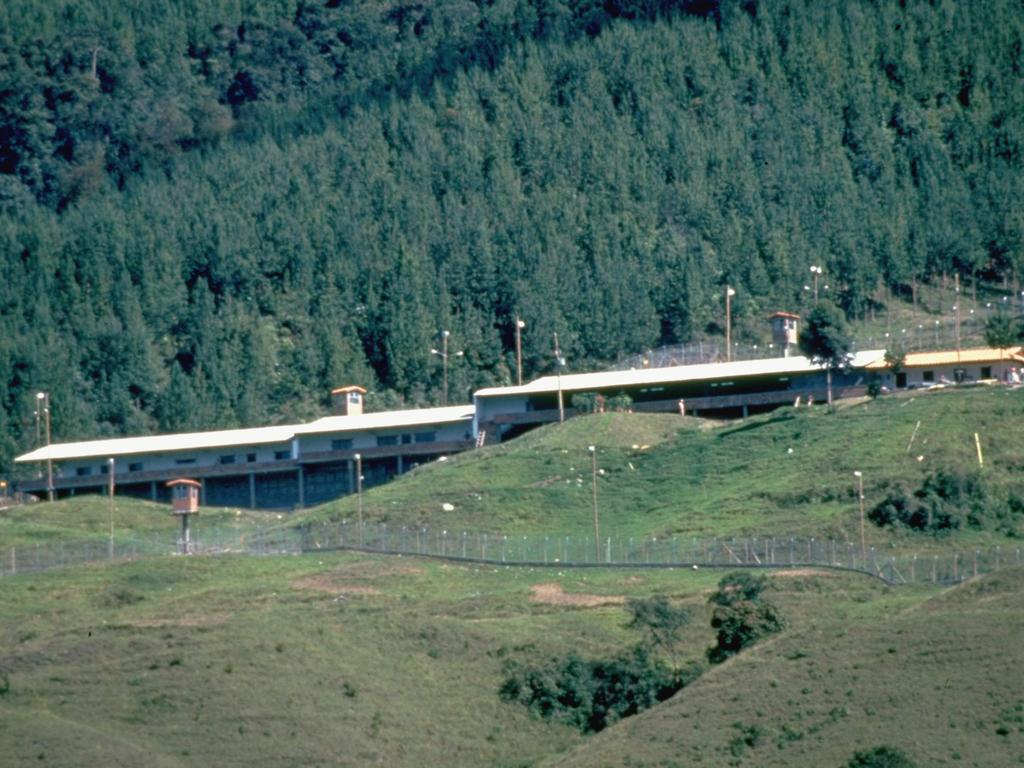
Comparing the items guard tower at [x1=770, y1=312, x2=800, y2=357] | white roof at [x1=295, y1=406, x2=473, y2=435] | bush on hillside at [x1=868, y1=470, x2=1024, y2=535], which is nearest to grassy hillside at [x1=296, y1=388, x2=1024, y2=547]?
bush on hillside at [x1=868, y1=470, x2=1024, y2=535]

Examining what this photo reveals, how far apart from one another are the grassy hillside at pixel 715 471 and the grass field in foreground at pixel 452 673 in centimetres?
832

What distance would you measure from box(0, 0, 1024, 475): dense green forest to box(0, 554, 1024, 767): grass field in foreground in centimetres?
5112

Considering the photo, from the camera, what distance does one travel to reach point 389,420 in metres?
125

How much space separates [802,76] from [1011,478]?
9368cm

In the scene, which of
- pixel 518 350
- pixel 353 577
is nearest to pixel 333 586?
pixel 353 577

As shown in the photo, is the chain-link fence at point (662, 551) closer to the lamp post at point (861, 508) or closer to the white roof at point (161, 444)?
the lamp post at point (861, 508)

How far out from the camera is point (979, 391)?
11075 centimetres

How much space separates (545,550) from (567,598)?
878 centimetres

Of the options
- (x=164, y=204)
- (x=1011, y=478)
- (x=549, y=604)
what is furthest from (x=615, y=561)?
(x=164, y=204)

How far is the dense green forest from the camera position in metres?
146

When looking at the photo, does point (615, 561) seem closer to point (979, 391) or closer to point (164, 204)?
point (979, 391)

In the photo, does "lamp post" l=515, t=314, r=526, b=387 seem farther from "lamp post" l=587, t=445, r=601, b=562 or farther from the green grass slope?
the green grass slope

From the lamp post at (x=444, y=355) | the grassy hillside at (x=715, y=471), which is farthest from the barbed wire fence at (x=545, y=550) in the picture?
the lamp post at (x=444, y=355)

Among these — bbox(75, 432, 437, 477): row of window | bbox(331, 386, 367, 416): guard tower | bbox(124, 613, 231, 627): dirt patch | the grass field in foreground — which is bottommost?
the grass field in foreground
